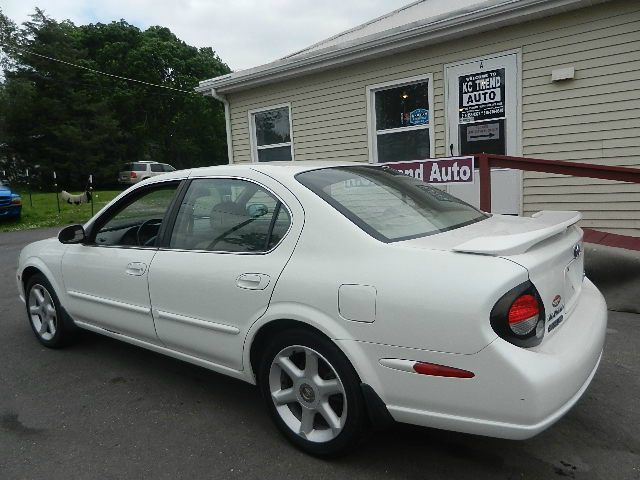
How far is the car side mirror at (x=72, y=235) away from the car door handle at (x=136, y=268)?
676 mm

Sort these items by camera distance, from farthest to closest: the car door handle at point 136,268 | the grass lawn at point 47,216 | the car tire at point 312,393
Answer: the grass lawn at point 47,216 → the car door handle at point 136,268 → the car tire at point 312,393

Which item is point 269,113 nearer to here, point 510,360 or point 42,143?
point 510,360

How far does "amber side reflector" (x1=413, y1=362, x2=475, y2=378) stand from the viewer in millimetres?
1947

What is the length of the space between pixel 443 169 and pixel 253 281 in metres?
3.73

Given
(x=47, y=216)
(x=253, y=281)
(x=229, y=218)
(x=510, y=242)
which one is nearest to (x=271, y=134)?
(x=229, y=218)

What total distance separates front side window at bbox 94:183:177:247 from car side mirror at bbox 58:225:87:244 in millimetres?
128

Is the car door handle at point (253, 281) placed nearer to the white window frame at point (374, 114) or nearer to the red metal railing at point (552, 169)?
the red metal railing at point (552, 169)

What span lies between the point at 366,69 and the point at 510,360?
692 centimetres

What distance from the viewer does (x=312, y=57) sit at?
8141 mm

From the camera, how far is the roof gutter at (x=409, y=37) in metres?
6.17

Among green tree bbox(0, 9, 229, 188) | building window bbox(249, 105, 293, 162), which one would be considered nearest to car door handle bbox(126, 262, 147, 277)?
building window bbox(249, 105, 293, 162)

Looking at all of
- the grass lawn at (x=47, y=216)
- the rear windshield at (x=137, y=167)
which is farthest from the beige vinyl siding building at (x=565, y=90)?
the rear windshield at (x=137, y=167)

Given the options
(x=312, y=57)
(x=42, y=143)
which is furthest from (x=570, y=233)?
(x=42, y=143)

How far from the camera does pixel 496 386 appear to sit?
6.23ft
